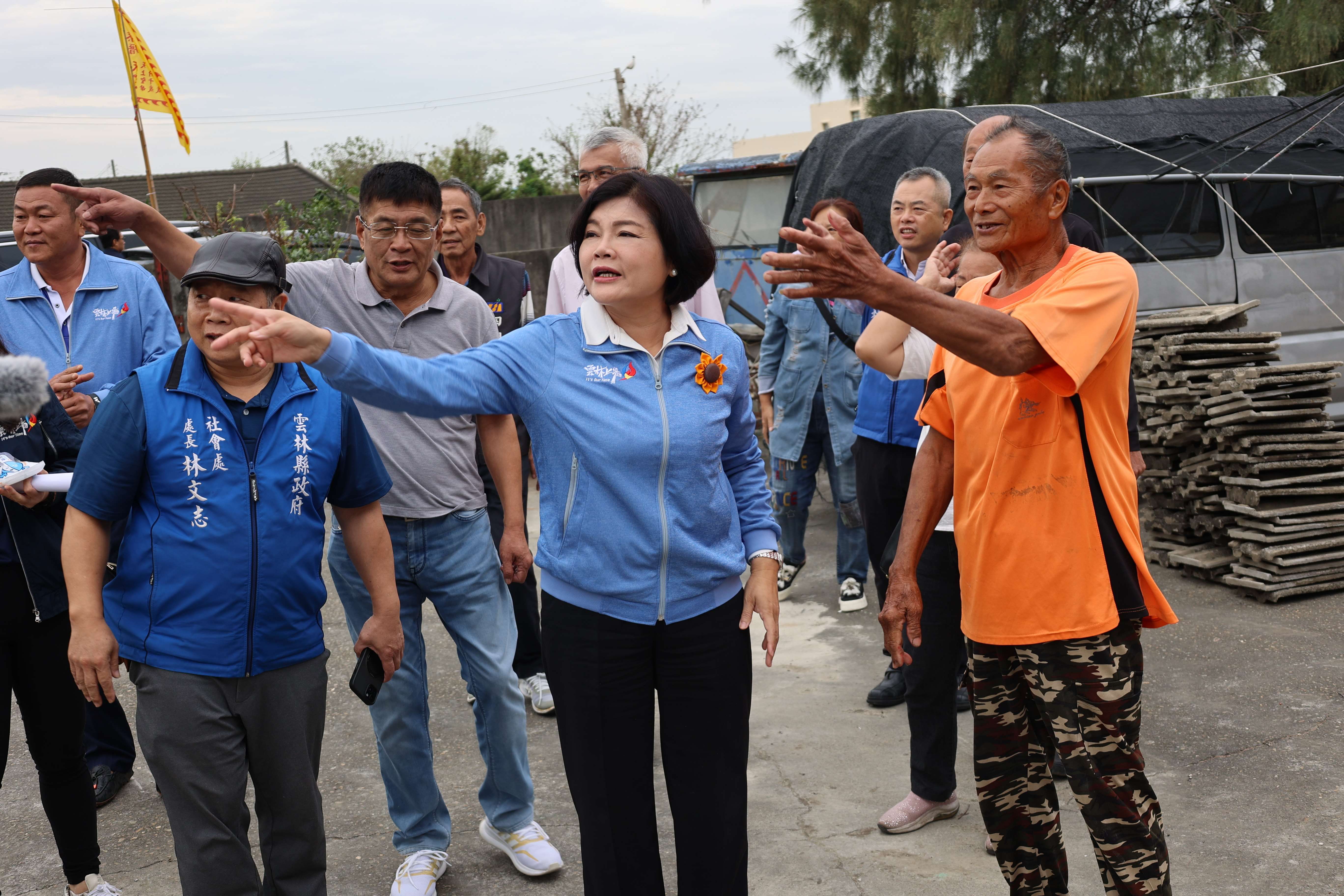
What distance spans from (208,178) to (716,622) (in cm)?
4039

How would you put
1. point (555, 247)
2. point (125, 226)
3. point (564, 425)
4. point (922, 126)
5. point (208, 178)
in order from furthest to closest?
1. point (208, 178)
2. point (555, 247)
3. point (922, 126)
4. point (125, 226)
5. point (564, 425)

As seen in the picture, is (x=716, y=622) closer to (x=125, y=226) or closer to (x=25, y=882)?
(x=125, y=226)

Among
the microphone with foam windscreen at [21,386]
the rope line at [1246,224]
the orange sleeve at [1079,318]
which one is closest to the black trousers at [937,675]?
the orange sleeve at [1079,318]

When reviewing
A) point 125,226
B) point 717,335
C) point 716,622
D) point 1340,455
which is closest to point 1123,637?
point 716,622

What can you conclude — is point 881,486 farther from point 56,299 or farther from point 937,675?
point 56,299

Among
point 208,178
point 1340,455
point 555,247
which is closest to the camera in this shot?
point 1340,455

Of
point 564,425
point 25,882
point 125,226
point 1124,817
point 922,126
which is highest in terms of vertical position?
point 922,126

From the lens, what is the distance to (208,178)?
38219 mm

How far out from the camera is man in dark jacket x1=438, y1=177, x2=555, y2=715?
4.78 meters

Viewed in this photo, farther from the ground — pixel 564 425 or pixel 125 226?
pixel 125 226

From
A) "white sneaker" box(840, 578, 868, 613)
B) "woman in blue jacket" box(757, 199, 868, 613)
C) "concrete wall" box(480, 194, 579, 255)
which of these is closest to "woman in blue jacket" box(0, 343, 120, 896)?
"woman in blue jacket" box(757, 199, 868, 613)

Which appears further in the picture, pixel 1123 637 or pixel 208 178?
pixel 208 178

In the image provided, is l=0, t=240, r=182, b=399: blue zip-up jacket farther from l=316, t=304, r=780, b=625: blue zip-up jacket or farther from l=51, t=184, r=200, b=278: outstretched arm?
l=316, t=304, r=780, b=625: blue zip-up jacket

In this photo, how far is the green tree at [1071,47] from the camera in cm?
1088
